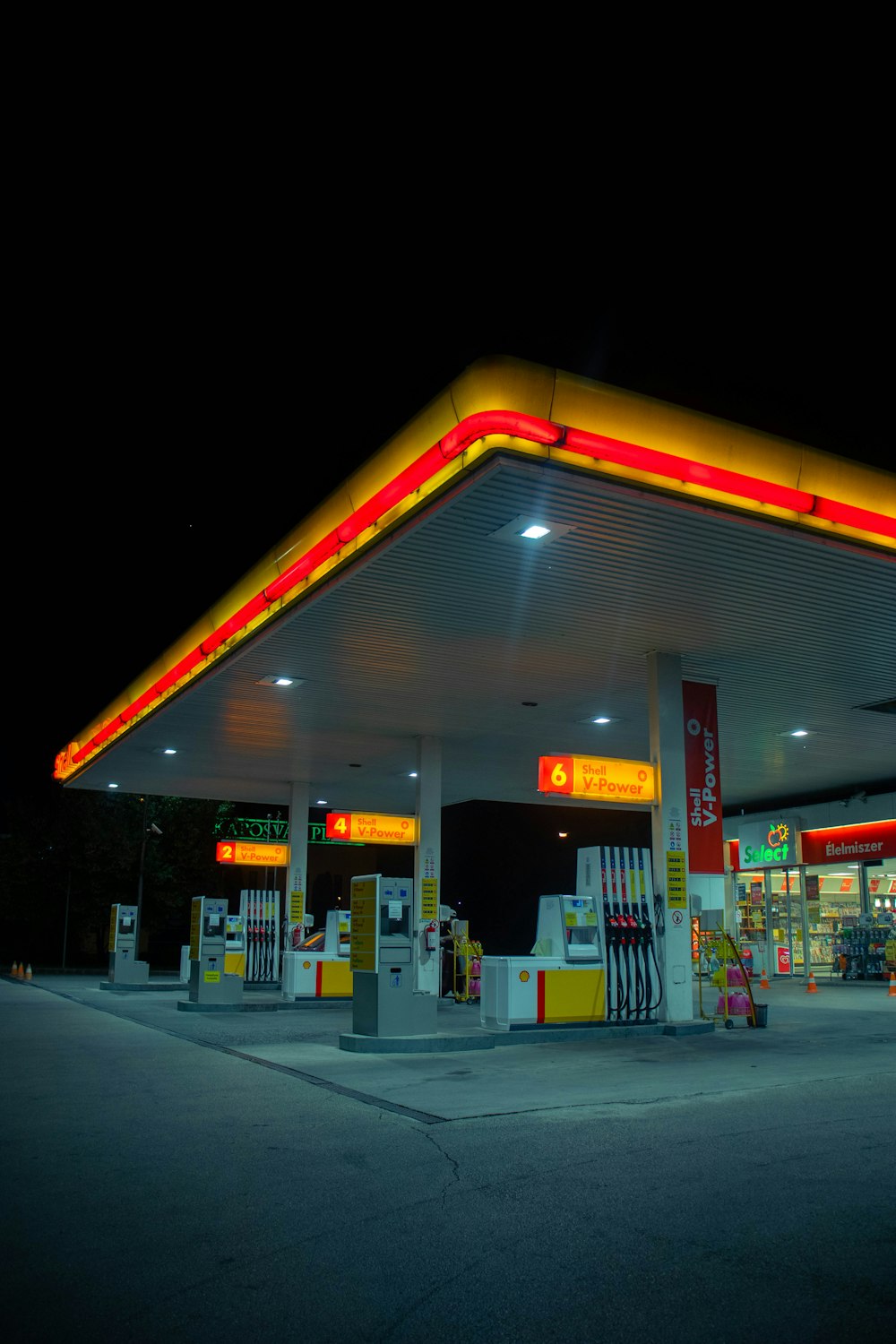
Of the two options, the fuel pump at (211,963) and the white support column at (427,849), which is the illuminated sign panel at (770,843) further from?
the fuel pump at (211,963)

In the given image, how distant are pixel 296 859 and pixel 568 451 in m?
18.1

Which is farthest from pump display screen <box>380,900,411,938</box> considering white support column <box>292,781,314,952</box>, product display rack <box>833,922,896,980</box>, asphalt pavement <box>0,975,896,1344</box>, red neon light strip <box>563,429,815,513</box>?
product display rack <box>833,922,896,980</box>

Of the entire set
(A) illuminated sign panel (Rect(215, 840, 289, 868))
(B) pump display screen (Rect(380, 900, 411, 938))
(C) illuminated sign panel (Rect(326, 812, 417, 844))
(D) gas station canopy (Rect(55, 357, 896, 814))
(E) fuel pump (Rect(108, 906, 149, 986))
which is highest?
(D) gas station canopy (Rect(55, 357, 896, 814))

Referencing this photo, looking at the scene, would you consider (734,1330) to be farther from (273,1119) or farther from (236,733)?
(236,733)

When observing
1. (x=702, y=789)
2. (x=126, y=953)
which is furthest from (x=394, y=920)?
(x=126, y=953)

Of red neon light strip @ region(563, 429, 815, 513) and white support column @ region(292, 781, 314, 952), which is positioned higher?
red neon light strip @ region(563, 429, 815, 513)

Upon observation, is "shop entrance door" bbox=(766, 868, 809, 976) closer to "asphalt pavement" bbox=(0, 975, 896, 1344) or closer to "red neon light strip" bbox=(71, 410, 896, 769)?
"asphalt pavement" bbox=(0, 975, 896, 1344)

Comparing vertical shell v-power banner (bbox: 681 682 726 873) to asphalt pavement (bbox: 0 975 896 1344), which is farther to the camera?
vertical shell v-power banner (bbox: 681 682 726 873)

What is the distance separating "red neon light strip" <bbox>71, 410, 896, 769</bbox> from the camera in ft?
26.5

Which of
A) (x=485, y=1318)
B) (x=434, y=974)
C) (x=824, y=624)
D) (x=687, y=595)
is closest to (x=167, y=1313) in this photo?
(x=485, y=1318)

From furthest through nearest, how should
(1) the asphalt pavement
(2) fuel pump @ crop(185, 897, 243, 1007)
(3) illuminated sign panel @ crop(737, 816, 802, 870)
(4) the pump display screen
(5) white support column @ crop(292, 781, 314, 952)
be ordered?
(3) illuminated sign panel @ crop(737, 816, 802, 870) < (5) white support column @ crop(292, 781, 314, 952) < (2) fuel pump @ crop(185, 897, 243, 1007) < (4) the pump display screen < (1) the asphalt pavement

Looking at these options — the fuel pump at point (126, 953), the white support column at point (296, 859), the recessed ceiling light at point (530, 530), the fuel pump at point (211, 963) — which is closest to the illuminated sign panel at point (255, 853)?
the white support column at point (296, 859)

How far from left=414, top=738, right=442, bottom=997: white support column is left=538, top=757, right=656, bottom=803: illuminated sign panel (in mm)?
5813

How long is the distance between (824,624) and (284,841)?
659 inches
